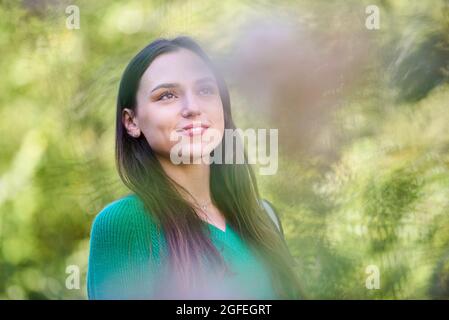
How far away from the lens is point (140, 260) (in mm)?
1834

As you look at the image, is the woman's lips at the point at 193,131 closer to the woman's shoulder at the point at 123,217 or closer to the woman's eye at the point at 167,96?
the woman's eye at the point at 167,96

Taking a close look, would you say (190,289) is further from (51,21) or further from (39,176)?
(51,21)

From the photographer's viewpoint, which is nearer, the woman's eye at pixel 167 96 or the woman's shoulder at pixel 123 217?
the woman's shoulder at pixel 123 217

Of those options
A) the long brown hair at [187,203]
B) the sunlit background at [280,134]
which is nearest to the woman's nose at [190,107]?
the long brown hair at [187,203]

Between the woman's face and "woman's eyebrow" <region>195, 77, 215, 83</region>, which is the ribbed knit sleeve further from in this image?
"woman's eyebrow" <region>195, 77, 215, 83</region>

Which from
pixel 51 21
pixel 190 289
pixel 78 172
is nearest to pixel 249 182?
pixel 190 289

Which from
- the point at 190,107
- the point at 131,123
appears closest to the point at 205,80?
the point at 190,107

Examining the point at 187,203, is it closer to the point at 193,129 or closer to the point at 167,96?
the point at 193,129

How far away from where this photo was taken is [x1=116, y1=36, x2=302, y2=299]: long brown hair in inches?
76.1

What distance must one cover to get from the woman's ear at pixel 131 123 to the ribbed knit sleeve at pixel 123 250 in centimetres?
22

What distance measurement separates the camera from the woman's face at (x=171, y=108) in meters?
1.99

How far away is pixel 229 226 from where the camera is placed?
204 cm

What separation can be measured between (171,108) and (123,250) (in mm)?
464
